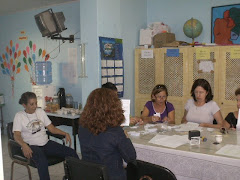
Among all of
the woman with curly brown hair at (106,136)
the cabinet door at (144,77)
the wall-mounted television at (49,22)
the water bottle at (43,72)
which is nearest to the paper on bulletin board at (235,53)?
the cabinet door at (144,77)

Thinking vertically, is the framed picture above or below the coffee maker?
above

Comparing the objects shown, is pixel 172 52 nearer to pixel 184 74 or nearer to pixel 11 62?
pixel 184 74

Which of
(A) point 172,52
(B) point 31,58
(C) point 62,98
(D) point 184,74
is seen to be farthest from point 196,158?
(B) point 31,58

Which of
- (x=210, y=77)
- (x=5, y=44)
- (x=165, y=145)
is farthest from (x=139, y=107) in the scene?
(x=5, y=44)

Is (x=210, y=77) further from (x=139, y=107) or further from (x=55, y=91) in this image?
(x=55, y=91)

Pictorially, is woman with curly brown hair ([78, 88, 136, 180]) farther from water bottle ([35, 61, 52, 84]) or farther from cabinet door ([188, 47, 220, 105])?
water bottle ([35, 61, 52, 84])

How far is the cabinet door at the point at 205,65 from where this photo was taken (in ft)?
12.3

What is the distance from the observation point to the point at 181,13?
437cm

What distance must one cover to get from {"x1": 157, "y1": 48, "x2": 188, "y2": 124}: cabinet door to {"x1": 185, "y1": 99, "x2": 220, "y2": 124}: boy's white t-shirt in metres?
0.82

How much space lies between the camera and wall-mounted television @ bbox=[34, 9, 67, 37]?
409 cm

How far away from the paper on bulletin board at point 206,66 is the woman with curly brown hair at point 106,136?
87.0 inches

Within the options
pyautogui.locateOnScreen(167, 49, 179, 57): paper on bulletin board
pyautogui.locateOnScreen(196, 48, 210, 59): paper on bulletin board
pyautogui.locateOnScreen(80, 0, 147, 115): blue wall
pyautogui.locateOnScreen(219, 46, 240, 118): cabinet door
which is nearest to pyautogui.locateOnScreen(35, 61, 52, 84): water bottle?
pyautogui.locateOnScreen(80, 0, 147, 115): blue wall

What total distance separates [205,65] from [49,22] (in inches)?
90.3

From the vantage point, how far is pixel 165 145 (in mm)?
2254
